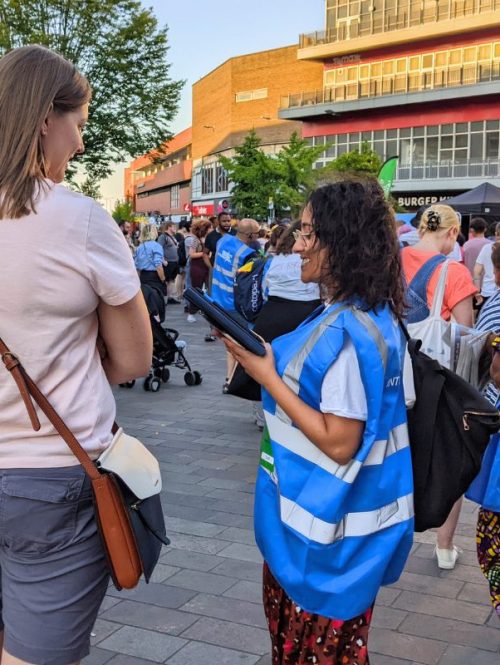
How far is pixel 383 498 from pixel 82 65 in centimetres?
2378

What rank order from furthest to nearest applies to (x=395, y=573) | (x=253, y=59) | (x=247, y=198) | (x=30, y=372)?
(x=253, y=59)
(x=247, y=198)
(x=395, y=573)
(x=30, y=372)

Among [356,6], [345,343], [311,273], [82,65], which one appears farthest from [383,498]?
[356,6]

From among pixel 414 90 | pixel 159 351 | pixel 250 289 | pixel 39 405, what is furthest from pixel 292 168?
pixel 39 405

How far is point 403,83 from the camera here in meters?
50.2

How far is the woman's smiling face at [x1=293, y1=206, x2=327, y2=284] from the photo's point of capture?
2.35 m

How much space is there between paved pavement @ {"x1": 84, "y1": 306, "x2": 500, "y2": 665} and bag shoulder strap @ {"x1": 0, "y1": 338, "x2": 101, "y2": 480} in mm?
1797

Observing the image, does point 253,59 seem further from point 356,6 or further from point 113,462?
point 113,462

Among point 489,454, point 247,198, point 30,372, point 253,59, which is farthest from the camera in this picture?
point 253,59

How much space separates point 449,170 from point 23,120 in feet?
161

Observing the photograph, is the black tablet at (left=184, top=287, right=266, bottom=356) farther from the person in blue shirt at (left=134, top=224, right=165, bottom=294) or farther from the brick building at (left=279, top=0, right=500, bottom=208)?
A: the brick building at (left=279, top=0, right=500, bottom=208)

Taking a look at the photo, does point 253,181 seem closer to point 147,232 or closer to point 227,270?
point 147,232

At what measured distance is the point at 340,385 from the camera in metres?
2.12

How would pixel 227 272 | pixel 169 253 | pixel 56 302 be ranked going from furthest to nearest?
pixel 169 253, pixel 227 272, pixel 56 302

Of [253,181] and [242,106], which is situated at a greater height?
[242,106]
